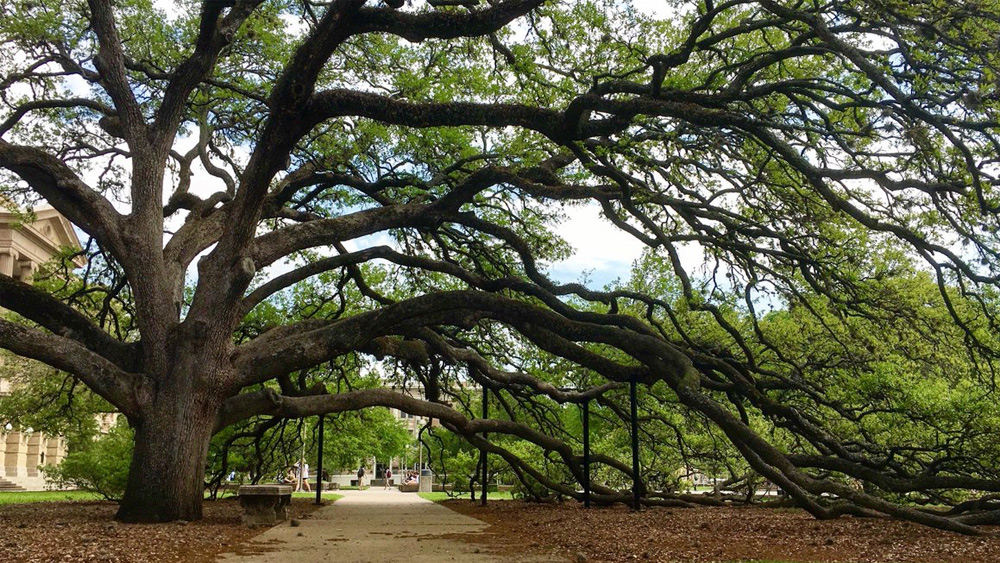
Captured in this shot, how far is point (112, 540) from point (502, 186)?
8249 mm

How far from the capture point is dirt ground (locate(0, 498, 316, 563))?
6.56m

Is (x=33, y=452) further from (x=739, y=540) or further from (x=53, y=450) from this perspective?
(x=739, y=540)

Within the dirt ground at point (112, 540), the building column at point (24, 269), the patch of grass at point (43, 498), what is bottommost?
the patch of grass at point (43, 498)

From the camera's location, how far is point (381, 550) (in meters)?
7.88

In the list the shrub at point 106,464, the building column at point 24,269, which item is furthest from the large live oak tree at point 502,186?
the building column at point 24,269

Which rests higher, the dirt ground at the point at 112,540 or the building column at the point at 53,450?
the dirt ground at the point at 112,540

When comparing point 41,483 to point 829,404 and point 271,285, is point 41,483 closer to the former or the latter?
point 271,285

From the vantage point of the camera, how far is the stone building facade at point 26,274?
119 ft

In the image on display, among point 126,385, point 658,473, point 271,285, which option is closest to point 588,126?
point 271,285

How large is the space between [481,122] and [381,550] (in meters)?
4.94

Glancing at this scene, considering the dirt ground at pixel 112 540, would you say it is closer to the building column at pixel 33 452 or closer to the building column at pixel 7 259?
the building column at pixel 7 259

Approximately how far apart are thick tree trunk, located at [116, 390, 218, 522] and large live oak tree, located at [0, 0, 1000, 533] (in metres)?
0.03

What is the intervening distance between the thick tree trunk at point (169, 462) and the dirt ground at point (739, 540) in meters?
4.16

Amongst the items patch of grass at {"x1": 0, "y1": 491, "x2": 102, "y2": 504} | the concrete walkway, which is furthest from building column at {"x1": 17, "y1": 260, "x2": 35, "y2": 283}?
the concrete walkway
